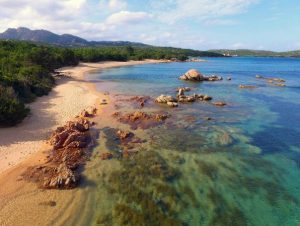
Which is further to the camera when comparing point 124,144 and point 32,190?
point 124,144

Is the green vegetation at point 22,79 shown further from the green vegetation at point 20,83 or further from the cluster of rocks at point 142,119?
the cluster of rocks at point 142,119

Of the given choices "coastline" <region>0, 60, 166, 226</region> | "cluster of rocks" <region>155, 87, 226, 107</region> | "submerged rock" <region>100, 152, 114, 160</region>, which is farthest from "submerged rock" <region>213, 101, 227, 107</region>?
"submerged rock" <region>100, 152, 114, 160</region>

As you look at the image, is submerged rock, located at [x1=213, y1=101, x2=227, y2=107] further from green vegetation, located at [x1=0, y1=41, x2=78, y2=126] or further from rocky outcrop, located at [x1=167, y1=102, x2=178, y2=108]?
green vegetation, located at [x1=0, y1=41, x2=78, y2=126]

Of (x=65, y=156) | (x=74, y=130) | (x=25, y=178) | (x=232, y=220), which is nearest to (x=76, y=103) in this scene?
(x=74, y=130)

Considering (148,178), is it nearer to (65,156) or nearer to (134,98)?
(65,156)

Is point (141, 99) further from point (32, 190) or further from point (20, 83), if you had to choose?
point (32, 190)

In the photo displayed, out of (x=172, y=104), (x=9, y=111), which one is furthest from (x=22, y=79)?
(x=172, y=104)
